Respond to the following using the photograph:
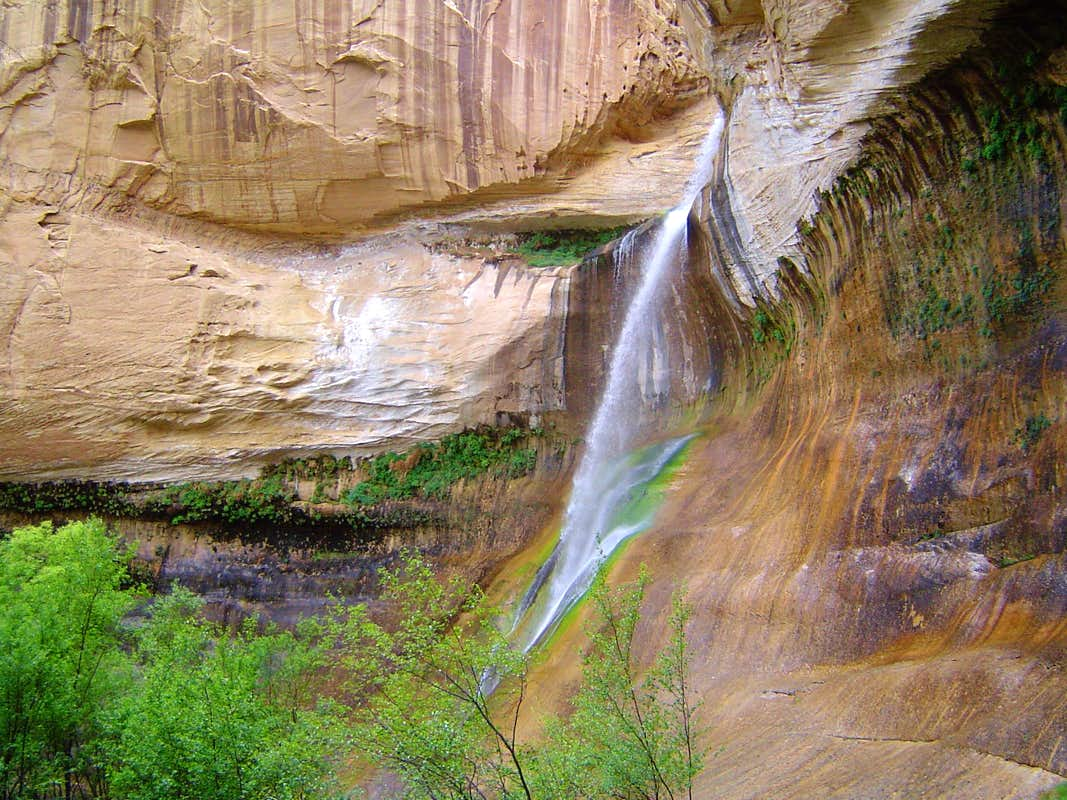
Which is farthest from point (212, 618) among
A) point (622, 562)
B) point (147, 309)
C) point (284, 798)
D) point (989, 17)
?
point (989, 17)

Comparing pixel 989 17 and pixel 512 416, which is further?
pixel 512 416

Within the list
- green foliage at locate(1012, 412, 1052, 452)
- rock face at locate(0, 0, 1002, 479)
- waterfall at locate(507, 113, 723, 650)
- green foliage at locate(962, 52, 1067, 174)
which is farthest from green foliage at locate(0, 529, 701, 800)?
green foliage at locate(962, 52, 1067, 174)

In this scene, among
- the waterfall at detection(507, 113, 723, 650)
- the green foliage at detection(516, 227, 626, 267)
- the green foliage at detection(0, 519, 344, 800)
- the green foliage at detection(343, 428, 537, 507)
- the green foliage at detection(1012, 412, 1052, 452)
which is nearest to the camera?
the green foliage at detection(0, 519, 344, 800)

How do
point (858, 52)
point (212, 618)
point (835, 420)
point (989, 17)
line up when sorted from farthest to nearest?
1. point (212, 618)
2. point (835, 420)
3. point (858, 52)
4. point (989, 17)

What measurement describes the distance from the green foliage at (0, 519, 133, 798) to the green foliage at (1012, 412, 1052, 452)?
879cm

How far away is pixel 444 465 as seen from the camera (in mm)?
13688

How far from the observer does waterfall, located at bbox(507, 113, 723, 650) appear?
12.0 metres

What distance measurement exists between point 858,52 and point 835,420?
412 cm

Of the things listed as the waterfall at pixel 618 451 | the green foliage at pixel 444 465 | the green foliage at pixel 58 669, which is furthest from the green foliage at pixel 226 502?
the waterfall at pixel 618 451

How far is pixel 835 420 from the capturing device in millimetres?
9938

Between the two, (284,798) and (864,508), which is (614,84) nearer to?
(864,508)

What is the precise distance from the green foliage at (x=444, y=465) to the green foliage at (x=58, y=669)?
4.81 meters

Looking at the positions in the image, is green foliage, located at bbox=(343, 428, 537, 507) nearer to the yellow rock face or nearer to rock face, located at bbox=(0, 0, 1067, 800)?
rock face, located at bbox=(0, 0, 1067, 800)

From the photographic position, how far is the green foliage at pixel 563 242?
14.6 meters
